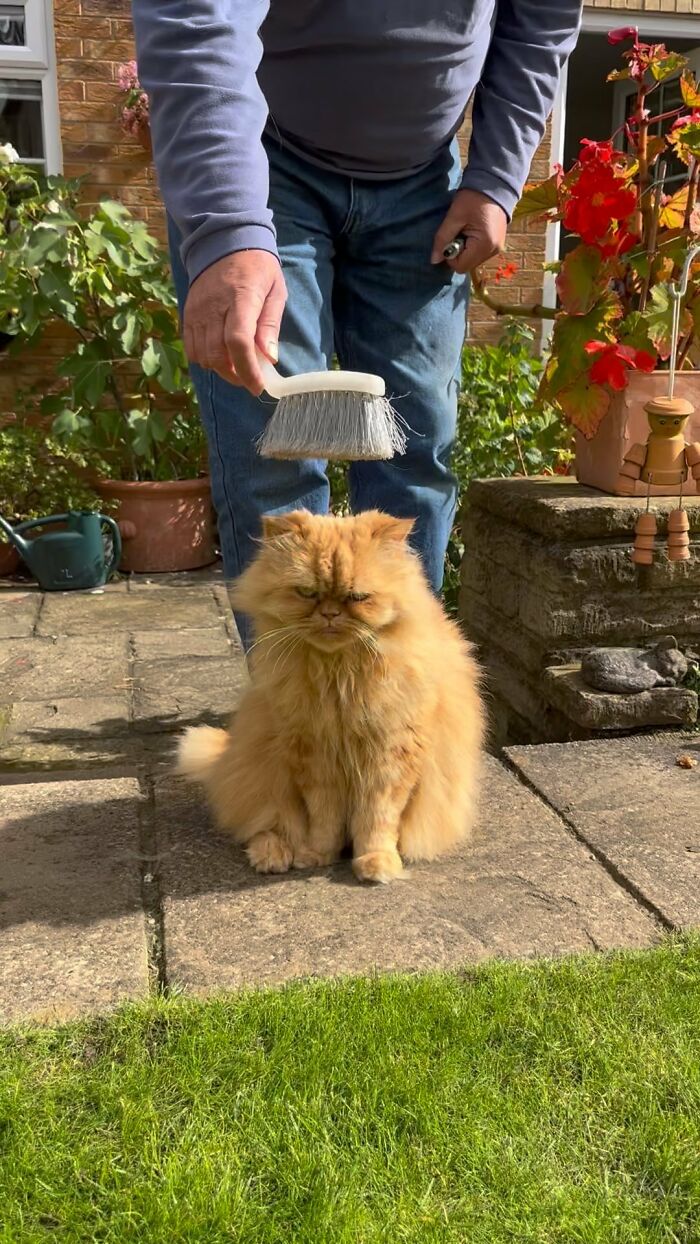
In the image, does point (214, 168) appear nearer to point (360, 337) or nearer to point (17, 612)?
point (360, 337)

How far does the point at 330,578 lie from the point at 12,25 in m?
5.29

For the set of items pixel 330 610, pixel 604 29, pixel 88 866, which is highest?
pixel 604 29

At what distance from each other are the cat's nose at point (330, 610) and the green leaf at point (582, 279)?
166cm

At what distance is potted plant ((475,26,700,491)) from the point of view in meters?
2.92

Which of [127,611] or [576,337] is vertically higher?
[576,337]

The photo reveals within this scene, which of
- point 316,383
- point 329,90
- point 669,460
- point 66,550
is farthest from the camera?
point 66,550

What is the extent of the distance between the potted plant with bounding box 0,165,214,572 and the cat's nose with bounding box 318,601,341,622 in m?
3.71

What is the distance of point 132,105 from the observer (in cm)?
546

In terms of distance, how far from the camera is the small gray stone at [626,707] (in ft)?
9.00

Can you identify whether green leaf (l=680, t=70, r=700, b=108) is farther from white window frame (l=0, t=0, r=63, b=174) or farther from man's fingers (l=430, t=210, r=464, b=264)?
white window frame (l=0, t=0, r=63, b=174)

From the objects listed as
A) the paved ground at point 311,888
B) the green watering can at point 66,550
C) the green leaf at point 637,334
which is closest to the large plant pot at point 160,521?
the green watering can at point 66,550

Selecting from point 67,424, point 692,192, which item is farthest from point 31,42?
point 692,192

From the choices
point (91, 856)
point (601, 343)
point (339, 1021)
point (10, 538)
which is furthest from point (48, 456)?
point (339, 1021)

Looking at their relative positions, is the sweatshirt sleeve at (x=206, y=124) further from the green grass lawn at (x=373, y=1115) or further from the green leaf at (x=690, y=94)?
the green leaf at (x=690, y=94)
